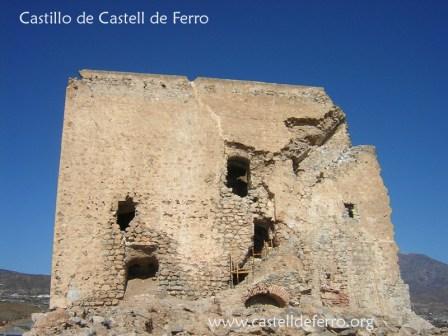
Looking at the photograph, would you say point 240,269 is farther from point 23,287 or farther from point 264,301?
point 23,287

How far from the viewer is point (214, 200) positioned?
11.1 metres

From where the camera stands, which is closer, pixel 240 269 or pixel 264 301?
pixel 264 301

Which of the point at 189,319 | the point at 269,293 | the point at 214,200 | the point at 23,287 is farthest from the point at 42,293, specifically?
the point at 189,319

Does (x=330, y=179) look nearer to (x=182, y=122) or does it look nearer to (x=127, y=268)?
Answer: (x=182, y=122)

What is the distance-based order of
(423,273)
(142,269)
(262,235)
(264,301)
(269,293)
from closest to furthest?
(269,293) < (264,301) < (142,269) < (262,235) < (423,273)

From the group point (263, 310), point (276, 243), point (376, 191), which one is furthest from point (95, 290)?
point (376, 191)

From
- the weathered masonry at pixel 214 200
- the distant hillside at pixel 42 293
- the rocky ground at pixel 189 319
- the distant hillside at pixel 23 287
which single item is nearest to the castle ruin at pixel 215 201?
the weathered masonry at pixel 214 200

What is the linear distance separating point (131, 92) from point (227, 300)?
16.9 ft

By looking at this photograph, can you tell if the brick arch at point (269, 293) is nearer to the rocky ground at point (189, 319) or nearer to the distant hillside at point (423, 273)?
the rocky ground at point (189, 319)

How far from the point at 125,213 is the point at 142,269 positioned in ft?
4.21

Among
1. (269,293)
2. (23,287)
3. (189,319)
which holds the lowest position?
(189,319)

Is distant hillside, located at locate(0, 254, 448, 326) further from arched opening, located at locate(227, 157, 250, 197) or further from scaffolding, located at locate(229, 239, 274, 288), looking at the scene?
scaffolding, located at locate(229, 239, 274, 288)

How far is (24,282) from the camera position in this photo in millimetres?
46562

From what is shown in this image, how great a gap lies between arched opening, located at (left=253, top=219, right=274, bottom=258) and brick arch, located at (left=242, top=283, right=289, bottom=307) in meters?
1.11
